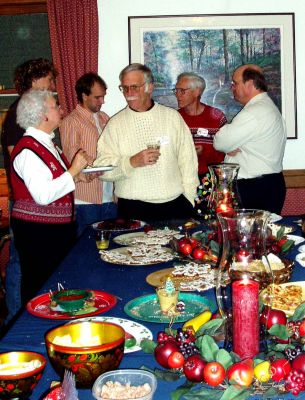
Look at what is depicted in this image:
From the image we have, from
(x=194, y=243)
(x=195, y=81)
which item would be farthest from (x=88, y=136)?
(x=194, y=243)

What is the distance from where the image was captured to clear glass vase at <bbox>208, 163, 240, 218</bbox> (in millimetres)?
2592

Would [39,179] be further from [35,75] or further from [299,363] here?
[299,363]

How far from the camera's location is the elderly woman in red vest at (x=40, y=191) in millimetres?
2859

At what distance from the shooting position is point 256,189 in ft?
13.0

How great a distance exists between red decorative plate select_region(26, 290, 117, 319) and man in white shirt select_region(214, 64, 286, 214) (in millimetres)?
2033

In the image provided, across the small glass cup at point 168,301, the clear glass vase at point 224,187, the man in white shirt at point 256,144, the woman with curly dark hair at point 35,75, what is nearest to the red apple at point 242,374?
the small glass cup at point 168,301

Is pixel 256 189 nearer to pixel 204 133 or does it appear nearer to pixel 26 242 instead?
pixel 204 133

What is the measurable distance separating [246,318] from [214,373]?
0.16 meters

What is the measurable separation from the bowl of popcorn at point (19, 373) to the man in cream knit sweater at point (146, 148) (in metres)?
2.13

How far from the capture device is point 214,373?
1.25 metres

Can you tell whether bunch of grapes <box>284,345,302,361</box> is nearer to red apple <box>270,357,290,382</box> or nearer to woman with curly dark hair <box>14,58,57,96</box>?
red apple <box>270,357,290,382</box>

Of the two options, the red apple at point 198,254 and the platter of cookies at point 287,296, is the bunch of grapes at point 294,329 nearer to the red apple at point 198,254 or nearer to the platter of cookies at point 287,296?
the platter of cookies at point 287,296

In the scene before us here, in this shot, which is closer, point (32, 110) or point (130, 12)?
point (32, 110)

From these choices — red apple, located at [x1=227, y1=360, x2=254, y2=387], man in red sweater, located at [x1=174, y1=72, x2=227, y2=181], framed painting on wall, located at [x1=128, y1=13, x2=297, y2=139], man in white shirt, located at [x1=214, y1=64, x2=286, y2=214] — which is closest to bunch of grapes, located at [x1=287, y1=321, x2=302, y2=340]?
red apple, located at [x1=227, y1=360, x2=254, y2=387]
